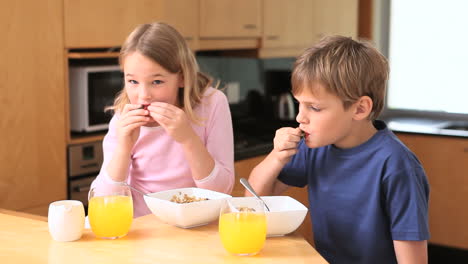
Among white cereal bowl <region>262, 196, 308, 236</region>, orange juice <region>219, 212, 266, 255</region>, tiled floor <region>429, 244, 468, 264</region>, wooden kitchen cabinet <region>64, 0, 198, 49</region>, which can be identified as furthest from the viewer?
tiled floor <region>429, 244, 468, 264</region>

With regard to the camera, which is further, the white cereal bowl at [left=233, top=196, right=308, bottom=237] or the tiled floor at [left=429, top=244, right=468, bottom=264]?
the tiled floor at [left=429, top=244, right=468, bottom=264]

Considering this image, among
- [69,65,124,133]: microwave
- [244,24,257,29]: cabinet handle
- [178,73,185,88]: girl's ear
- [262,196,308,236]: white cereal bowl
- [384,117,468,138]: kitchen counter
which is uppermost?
[244,24,257,29]: cabinet handle

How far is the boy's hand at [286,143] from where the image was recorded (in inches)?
71.3

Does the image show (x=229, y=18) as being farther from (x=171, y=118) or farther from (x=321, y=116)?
(x=321, y=116)

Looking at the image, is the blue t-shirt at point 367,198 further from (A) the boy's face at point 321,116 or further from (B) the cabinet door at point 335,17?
(B) the cabinet door at point 335,17

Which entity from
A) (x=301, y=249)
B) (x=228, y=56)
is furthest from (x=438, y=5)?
(x=301, y=249)

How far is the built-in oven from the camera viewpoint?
2.94m

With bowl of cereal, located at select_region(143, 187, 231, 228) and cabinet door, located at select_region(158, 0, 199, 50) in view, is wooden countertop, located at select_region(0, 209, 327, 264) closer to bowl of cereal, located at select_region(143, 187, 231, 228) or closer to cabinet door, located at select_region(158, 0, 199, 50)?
bowl of cereal, located at select_region(143, 187, 231, 228)

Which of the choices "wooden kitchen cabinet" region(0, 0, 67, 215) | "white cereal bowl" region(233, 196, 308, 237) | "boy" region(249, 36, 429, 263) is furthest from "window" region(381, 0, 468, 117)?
"white cereal bowl" region(233, 196, 308, 237)

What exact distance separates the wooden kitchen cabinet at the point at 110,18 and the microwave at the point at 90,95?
120mm

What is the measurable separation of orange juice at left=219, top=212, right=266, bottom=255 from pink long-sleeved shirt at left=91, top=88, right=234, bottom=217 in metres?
0.59

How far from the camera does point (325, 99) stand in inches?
68.4

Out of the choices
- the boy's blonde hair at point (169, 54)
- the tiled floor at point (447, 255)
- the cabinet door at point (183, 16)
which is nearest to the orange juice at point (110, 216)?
the boy's blonde hair at point (169, 54)

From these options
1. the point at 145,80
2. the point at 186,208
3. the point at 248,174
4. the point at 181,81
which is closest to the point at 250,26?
the point at 248,174
